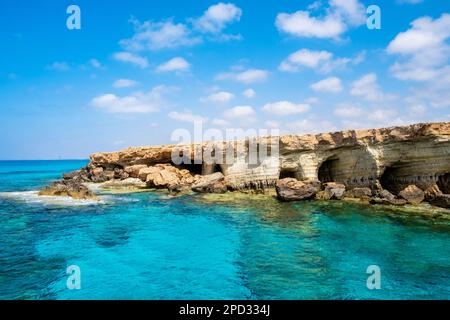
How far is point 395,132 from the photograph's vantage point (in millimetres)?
23422

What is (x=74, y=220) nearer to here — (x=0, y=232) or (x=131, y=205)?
(x=0, y=232)

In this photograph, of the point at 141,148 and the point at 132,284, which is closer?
the point at 132,284

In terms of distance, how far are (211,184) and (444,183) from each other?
18.0 metres

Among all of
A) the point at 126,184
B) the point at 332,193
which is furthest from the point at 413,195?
the point at 126,184

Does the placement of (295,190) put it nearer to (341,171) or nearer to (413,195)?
(341,171)

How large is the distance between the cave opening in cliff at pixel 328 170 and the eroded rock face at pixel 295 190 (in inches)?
169

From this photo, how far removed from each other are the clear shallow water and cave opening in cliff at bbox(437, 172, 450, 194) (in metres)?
5.54

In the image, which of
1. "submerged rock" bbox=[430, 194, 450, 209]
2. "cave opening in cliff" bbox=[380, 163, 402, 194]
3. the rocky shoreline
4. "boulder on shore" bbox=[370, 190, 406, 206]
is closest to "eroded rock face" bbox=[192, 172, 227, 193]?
the rocky shoreline

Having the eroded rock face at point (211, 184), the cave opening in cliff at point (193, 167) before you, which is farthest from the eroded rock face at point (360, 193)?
the cave opening in cliff at point (193, 167)

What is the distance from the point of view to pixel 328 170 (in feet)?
96.3

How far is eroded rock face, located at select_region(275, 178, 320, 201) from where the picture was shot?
80.1 feet

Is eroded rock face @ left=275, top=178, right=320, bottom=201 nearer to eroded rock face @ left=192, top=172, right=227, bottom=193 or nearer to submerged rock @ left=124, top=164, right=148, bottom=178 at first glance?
eroded rock face @ left=192, top=172, right=227, bottom=193

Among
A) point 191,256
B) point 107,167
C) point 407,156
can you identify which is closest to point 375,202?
point 407,156
